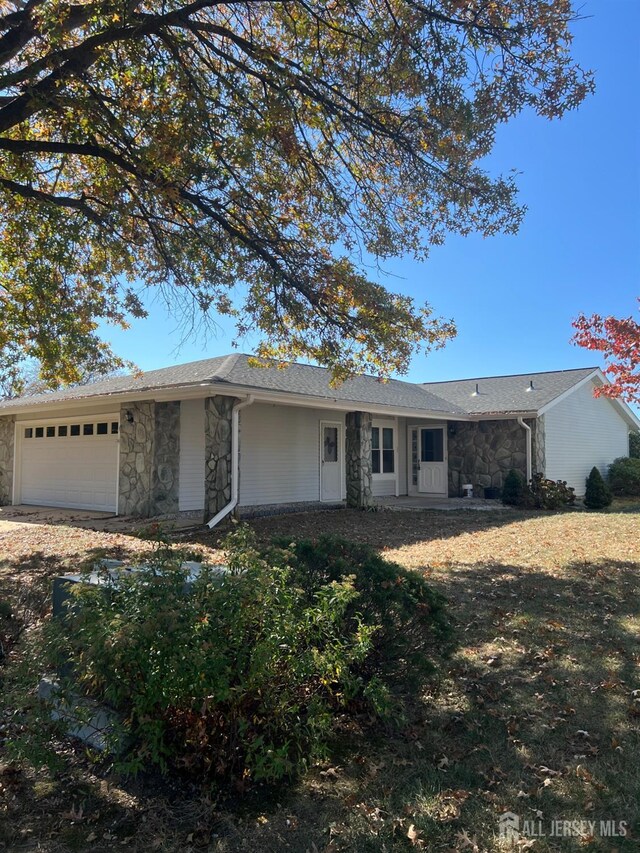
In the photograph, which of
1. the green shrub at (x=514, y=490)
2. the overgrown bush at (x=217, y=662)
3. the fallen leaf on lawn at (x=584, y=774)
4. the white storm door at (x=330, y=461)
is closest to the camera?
the overgrown bush at (x=217, y=662)

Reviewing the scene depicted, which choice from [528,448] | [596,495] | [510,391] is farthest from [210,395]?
[510,391]

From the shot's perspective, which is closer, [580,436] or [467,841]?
[467,841]

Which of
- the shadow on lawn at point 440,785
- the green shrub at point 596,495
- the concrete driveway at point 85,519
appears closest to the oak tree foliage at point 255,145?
the concrete driveway at point 85,519

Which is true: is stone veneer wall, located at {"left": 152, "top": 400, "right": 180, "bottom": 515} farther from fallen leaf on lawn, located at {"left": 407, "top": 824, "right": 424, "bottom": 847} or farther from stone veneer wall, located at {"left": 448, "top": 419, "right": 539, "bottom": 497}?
fallen leaf on lawn, located at {"left": 407, "top": 824, "right": 424, "bottom": 847}

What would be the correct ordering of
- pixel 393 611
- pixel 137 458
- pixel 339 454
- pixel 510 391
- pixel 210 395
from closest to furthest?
pixel 393 611
pixel 210 395
pixel 137 458
pixel 339 454
pixel 510 391

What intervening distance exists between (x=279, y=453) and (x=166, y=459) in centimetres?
309

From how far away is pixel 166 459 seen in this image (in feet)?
40.0

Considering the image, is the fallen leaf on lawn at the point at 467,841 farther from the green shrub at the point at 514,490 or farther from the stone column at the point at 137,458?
the green shrub at the point at 514,490

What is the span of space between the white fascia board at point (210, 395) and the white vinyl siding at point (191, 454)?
34.9 inches

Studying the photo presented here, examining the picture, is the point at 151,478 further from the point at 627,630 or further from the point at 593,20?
the point at 593,20

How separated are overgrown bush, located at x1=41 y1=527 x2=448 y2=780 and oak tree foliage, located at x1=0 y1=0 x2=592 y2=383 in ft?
16.8

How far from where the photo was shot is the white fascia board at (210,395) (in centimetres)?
1026

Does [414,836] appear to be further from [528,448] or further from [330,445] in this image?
[528,448]

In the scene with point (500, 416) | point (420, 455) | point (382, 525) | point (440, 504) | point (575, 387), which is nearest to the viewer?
point (382, 525)
